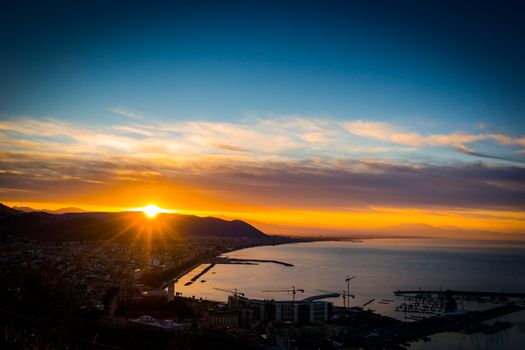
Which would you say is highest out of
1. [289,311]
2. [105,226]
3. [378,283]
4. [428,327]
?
[105,226]

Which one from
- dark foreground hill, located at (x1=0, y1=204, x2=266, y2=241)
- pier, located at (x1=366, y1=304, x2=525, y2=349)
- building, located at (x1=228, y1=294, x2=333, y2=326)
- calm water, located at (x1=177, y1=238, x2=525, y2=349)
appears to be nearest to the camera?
pier, located at (x1=366, y1=304, x2=525, y2=349)

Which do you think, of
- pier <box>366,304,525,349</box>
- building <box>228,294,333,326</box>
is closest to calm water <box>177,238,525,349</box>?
pier <box>366,304,525,349</box>

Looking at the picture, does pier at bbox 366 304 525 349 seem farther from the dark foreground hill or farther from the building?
the dark foreground hill

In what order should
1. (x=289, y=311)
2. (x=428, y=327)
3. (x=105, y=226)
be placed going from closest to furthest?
(x=428, y=327) < (x=289, y=311) < (x=105, y=226)

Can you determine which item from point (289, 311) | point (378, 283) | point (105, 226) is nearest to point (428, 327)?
point (289, 311)

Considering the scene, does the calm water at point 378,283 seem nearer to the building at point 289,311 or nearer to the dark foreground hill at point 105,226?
the building at point 289,311

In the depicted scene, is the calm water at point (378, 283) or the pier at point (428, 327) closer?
the pier at point (428, 327)

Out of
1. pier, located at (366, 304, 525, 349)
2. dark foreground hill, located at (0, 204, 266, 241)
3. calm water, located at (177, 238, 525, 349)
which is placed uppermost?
dark foreground hill, located at (0, 204, 266, 241)

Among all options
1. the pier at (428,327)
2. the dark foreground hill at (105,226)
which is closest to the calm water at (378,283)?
the pier at (428,327)

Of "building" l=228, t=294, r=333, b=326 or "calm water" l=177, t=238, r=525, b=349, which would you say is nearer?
"calm water" l=177, t=238, r=525, b=349

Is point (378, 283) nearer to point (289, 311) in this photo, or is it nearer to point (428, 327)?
point (428, 327)
